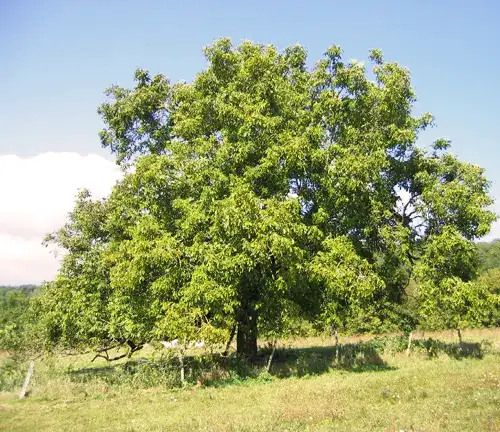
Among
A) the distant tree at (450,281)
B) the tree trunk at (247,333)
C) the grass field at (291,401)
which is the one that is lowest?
the grass field at (291,401)

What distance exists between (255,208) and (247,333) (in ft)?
26.0


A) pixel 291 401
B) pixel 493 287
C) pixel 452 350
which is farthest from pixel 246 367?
pixel 493 287

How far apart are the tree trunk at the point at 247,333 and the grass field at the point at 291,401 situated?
2.01 m

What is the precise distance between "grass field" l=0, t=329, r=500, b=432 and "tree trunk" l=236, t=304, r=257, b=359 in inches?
79.0

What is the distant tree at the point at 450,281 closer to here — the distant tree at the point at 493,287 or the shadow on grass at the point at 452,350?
the shadow on grass at the point at 452,350

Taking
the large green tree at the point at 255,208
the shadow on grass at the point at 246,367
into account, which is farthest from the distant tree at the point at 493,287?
the large green tree at the point at 255,208

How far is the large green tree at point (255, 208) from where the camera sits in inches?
667

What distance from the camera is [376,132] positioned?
2098 cm

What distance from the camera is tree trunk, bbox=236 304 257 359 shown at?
794 inches

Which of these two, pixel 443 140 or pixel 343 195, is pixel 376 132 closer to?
pixel 343 195

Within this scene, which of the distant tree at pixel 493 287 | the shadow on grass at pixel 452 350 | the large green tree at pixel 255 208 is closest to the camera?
the large green tree at pixel 255 208

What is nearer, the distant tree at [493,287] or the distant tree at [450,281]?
the distant tree at [450,281]

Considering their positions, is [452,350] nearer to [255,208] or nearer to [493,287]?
[255,208]

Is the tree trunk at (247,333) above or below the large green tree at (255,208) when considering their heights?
below
